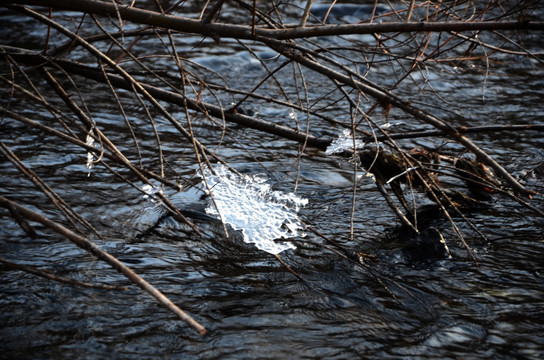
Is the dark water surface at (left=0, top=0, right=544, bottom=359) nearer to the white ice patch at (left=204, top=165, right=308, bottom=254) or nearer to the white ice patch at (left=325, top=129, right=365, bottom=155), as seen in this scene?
the white ice patch at (left=204, top=165, right=308, bottom=254)

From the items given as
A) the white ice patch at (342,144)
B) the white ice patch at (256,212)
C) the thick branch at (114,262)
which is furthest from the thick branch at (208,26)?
the white ice patch at (342,144)

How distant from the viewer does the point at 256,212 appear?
12.5 feet

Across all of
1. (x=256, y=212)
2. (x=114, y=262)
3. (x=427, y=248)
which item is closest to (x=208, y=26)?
(x=114, y=262)

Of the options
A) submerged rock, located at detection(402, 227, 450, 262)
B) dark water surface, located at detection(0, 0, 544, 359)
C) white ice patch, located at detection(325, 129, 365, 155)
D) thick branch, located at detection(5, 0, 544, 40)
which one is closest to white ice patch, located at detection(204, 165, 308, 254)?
dark water surface, located at detection(0, 0, 544, 359)

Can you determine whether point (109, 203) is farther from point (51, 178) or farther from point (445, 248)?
point (445, 248)

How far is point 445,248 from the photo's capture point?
3.84 metres

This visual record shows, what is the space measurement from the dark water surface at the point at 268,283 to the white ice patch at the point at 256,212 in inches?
4.5

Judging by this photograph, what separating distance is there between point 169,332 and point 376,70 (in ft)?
19.4

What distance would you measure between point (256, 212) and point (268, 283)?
21.2 inches

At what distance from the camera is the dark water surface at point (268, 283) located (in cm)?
283

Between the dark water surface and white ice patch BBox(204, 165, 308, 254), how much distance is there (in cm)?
11

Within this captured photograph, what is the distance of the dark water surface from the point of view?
283 cm

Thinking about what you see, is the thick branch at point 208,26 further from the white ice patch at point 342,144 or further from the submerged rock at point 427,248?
the submerged rock at point 427,248

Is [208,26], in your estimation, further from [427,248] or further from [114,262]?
[427,248]
